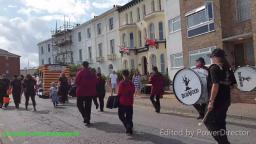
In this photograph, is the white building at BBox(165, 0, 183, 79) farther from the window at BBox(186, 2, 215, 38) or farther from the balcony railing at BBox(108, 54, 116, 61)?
the balcony railing at BBox(108, 54, 116, 61)

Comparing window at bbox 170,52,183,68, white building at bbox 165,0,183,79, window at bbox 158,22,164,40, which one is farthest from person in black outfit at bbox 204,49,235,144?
window at bbox 158,22,164,40

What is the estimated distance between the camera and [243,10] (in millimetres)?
21844

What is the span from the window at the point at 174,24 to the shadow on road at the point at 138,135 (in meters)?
20.4

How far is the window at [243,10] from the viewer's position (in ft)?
70.5

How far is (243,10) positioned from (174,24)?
11.8 meters

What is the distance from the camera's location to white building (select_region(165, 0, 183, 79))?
32.6m

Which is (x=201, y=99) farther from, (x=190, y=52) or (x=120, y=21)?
(x=120, y=21)

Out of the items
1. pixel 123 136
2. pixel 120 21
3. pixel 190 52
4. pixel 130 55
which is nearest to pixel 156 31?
pixel 130 55

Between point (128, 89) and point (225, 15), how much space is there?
13.0 metres

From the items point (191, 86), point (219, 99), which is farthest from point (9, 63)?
point (219, 99)

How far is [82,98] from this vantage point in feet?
43.9

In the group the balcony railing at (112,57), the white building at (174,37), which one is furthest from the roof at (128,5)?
the white building at (174,37)

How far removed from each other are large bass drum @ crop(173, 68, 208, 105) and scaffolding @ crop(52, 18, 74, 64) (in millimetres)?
53776

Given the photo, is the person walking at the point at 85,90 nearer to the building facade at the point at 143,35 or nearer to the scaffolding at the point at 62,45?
the building facade at the point at 143,35
